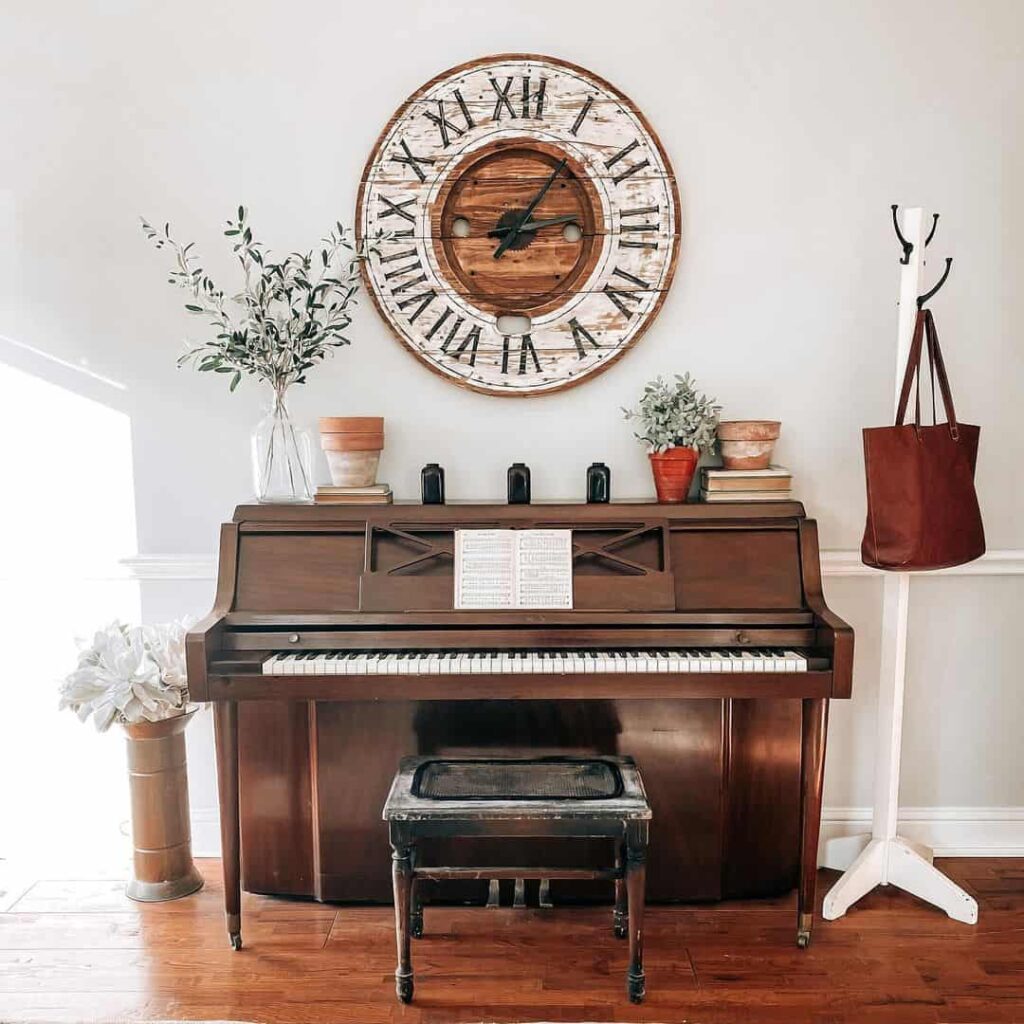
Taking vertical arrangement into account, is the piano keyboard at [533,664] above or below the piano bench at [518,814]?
above

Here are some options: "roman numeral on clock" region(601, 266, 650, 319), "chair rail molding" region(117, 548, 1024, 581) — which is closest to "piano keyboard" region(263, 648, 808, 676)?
"chair rail molding" region(117, 548, 1024, 581)

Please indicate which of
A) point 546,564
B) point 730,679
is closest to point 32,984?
point 546,564

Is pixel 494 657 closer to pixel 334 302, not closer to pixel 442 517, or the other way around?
pixel 442 517

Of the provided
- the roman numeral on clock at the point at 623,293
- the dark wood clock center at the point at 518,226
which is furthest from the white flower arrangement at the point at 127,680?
the roman numeral on clock at the point at 623,293

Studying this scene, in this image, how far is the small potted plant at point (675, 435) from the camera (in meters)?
2.59

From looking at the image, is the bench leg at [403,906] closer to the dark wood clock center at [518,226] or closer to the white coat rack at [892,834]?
the white coat rack at [892,834]

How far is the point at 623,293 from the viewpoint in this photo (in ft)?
9.04

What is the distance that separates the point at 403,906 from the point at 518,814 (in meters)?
0.36

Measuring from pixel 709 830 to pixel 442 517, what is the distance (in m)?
1.13

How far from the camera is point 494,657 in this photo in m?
2.29

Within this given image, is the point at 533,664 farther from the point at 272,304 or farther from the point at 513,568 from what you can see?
the point at 272,304

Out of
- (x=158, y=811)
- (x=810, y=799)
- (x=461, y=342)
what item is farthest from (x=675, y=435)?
(x=158, y=811)

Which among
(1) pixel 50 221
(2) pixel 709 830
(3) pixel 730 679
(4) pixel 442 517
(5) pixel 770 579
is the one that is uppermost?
(1) pixel 50 221

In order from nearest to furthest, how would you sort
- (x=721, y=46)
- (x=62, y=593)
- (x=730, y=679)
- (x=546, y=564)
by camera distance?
1. (x=730, y=679)
2. (x=546, y=564)
3. (x=721, y=46)
4. (x=62, y=593)
